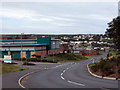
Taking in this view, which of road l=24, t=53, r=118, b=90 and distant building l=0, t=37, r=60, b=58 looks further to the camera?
distant building l=0, t=37, r=60, b=58

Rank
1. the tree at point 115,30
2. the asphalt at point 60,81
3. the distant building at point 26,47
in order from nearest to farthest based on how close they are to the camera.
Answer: the asphalt at point 60,81, the tree at point 115,30, the distant building at point 26,47

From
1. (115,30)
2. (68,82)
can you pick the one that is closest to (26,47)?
(115,30)

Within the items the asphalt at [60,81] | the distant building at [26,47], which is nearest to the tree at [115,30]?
the asphalt at [60,81]

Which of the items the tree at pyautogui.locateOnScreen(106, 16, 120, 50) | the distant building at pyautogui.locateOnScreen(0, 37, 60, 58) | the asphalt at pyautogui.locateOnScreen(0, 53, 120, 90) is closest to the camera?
the asphalt at pyautogui.locateOnScreen(0, 53, 120, 90)

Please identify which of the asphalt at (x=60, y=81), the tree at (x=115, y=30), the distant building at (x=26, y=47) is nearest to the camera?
the asphalt at (x=60, y=81)

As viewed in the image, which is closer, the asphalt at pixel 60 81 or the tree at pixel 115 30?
the asphalt at pixel 60 81

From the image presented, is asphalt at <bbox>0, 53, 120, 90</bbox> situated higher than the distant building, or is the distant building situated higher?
the distant building

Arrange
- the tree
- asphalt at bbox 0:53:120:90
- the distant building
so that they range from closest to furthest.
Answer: asphalt at bbox 0:53:120:90, the tree, the distant building

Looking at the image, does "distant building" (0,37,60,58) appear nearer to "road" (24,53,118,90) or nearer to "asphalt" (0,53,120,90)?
"asphalt" (0,53,120,90)

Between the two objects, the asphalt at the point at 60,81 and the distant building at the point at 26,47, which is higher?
the distant building at the point at 26,47

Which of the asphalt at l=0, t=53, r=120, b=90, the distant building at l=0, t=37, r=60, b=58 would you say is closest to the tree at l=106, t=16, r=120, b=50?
the asphalt at l=0, t=53, r=120, b=90

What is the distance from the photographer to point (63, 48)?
117 metres

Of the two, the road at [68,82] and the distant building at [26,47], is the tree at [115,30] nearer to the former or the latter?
the road at [68,82]

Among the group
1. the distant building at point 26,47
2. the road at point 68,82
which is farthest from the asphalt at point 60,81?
the distant building at point 26,47
